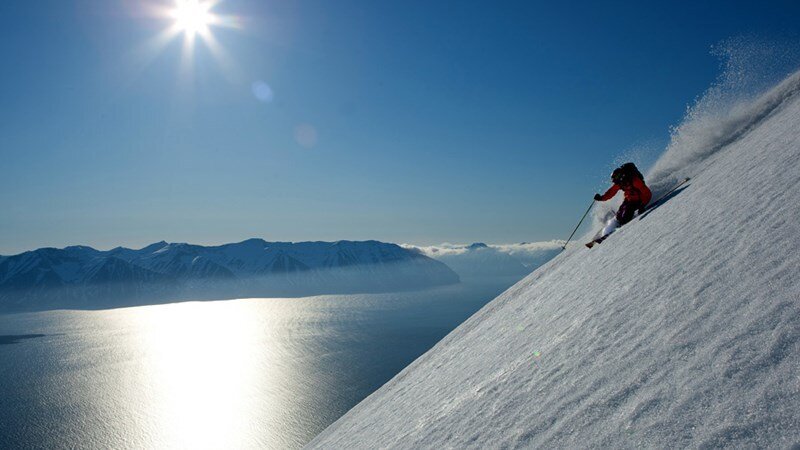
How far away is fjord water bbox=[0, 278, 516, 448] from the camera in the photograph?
39.3 metres

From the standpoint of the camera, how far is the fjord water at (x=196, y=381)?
3934 cm

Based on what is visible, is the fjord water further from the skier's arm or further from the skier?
the skier

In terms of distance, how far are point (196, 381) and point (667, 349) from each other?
7484 centimetres

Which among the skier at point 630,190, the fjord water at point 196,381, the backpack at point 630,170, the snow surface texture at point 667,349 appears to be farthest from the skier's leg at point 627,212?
the fjord water at point 196,381

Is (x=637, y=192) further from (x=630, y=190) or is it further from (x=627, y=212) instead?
(x=627, y=212)

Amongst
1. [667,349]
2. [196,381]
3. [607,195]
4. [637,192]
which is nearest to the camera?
[667,349]

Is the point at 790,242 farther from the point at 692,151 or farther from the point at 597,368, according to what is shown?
the point at 692,151

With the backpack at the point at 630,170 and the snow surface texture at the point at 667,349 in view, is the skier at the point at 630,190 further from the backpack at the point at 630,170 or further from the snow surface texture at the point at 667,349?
the snow surface texture at the point at 667,349

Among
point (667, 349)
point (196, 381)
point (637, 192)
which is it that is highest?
point (196, 381)

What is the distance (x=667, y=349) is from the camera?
2.39 meters

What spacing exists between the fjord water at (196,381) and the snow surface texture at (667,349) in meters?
36.2

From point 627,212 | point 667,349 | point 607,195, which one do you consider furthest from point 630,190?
point 667,349

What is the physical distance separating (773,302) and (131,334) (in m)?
141

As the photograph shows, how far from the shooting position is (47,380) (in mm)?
59812
